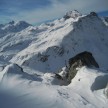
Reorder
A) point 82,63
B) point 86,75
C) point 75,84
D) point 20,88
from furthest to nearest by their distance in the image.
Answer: point 82,63 → point 86,75 → point 75,84 → point 20,88

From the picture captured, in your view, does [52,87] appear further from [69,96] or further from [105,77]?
[105,77]

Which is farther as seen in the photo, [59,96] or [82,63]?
[82,63]

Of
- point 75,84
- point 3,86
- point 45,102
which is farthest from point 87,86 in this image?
point 3,86

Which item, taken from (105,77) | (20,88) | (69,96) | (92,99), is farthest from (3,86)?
(105,77)

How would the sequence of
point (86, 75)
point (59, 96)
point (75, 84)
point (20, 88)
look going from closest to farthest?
1. point (59, 96)
2. point (20, 88)
3. point (75, 84)
4. point (86, 75)

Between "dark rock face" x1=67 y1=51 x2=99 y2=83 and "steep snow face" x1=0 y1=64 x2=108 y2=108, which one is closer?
"steep snow face" x1=0 y1=64 x2=108 y2=108

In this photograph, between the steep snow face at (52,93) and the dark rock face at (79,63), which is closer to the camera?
the steep snow face at (52,93)

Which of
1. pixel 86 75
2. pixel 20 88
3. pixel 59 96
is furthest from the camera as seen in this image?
pixel 86 75

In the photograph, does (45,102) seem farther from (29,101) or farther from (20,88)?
(20,88)

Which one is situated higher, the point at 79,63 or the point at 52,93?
the point at 79,63
